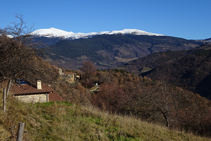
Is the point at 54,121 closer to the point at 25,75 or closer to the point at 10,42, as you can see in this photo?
the point at 25,75

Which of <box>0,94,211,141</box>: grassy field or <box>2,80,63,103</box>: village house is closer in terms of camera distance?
<box>0,94,211,141</box>: grassy field

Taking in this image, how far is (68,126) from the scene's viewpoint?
881 cm

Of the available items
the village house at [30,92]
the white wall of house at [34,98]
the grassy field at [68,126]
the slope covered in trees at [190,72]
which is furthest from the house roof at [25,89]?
the slope covered in trees at [190,72]

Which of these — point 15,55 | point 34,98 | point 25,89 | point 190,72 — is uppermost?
point 15,55

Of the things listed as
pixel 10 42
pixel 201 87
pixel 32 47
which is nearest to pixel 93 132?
pixel 32 47

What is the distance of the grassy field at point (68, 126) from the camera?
23.5 ft

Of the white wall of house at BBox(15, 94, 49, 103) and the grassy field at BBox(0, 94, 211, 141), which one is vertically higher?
the grassy field at BBox(0, 94, 211, 141)

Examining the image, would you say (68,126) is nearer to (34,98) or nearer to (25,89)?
(25,89)

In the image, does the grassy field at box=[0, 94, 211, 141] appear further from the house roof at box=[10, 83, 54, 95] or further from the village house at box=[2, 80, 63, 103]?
the village house at box=[2, 80, 63, 103]

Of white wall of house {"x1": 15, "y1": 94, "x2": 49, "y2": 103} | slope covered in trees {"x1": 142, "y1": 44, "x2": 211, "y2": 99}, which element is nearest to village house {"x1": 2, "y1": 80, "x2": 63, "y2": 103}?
white wall of house {"x1": 15, "y1": 94, "x2": 49, "y2": 103}

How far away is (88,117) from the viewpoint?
1098 cm

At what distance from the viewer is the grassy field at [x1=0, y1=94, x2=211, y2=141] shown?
7160 mm

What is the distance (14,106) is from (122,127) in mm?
5519

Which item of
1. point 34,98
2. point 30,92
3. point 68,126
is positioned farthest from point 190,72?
point 68,126
